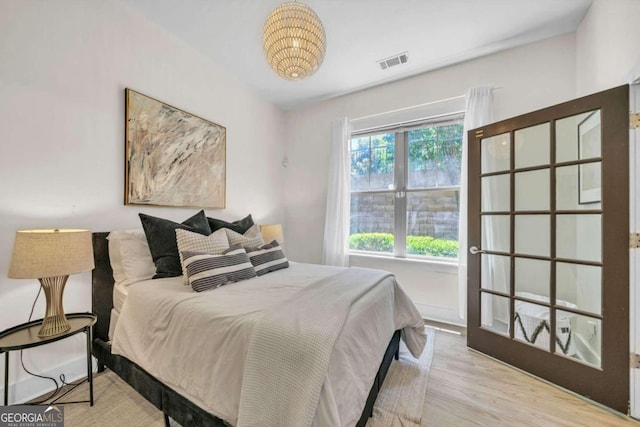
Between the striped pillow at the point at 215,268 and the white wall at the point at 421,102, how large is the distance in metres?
1.86

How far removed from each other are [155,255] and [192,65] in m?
1.98

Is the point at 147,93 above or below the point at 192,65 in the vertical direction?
below

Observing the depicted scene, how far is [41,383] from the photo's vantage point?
164 cm

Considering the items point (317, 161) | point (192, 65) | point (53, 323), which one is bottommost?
point (53, 323)

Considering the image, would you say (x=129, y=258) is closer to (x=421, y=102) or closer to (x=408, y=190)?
(x=408, y=190)

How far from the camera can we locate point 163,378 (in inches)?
53.5

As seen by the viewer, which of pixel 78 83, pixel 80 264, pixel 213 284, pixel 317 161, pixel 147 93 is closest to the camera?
pixel 80 264

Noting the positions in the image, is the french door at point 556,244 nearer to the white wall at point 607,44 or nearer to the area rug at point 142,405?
the white wall at point 607,44

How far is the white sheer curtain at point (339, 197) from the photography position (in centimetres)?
334

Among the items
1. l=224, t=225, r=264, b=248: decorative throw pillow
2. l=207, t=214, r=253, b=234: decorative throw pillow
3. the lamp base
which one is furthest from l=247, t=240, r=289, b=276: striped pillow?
the lamp base

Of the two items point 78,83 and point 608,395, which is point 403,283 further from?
point 78,83

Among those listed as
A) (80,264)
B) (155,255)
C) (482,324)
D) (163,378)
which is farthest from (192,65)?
(482,324)

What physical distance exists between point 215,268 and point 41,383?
53.6 inches

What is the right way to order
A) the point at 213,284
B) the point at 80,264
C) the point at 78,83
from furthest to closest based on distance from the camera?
the point at 78,83
the point at 213,284
the point at 80,264
